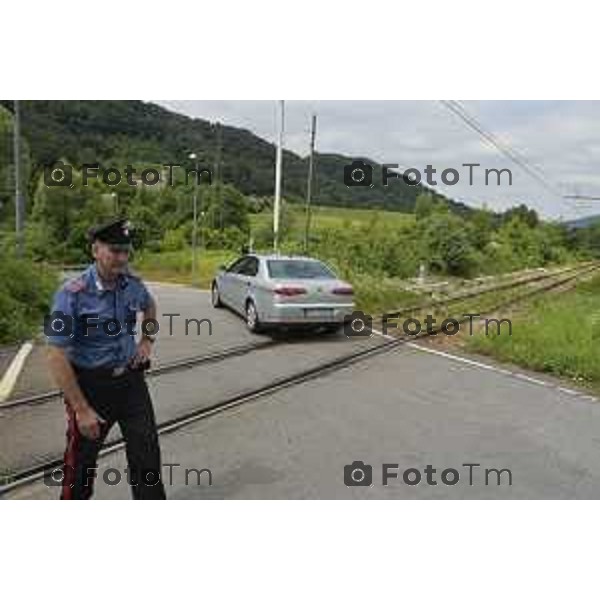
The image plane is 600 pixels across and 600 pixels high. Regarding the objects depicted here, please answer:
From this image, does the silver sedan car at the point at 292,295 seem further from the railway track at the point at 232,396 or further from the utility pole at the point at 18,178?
the utility pole at the point at 18,178

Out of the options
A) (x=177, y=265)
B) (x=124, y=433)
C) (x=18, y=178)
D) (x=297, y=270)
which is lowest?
(x=177, y=265)

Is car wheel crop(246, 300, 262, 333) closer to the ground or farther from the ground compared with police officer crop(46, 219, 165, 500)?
closer to the ground

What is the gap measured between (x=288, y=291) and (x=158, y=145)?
70.1 ft

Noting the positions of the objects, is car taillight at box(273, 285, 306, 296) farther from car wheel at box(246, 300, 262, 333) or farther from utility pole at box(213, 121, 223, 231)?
utility pole at box(213, 121, 223, 231)

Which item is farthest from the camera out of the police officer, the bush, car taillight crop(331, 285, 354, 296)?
car taillight crop(331, 285, 354, 296)

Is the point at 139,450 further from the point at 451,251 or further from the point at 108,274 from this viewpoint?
the point at 451,251

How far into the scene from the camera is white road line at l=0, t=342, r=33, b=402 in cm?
797

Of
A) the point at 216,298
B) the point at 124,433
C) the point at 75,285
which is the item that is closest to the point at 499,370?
the point at 124,433

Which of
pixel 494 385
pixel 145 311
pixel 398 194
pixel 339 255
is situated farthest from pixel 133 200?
pixel 145 311

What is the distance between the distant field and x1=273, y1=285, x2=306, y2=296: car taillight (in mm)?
23033

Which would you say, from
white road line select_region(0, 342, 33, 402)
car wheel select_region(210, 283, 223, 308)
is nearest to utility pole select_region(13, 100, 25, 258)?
car wheel select_region(210, 283, 223, 308)

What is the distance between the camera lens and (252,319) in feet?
42.5

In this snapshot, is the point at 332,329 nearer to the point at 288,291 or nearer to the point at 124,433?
the point at 288,291

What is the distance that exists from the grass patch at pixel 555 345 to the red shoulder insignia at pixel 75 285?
23.3ft
